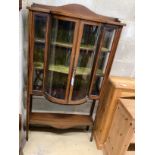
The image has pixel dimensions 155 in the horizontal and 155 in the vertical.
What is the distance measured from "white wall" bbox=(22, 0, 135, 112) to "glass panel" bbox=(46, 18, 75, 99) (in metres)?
0.29

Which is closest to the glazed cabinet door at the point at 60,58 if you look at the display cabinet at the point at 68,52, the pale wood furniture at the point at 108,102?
the display cabinet at the point at 68,52

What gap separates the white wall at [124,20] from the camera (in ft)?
5.90

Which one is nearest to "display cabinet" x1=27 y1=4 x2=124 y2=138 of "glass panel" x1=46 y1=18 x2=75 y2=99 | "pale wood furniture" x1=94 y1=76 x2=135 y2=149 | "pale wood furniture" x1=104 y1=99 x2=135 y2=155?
"glass panel" x1=46 y1=18 x2=75 y2=99

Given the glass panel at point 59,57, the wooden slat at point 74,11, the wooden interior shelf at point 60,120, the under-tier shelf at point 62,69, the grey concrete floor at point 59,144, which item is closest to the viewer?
the wooden slat at point 74,11

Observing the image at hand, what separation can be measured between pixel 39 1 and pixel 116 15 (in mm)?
773

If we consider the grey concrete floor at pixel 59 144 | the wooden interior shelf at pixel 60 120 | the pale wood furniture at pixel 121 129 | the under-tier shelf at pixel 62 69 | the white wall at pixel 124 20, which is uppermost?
the white wall at pixel 124 20

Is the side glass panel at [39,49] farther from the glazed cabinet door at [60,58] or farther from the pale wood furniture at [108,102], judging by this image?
the pale wood furniture at [108,102]

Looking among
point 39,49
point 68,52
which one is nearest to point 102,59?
point 68,52

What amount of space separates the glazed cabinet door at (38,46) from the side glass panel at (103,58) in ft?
1.77

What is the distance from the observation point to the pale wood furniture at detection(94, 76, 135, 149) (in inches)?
73.4

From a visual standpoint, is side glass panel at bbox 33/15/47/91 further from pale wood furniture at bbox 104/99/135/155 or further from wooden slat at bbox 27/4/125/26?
pale wood furniture at bbox 104/99/135/155

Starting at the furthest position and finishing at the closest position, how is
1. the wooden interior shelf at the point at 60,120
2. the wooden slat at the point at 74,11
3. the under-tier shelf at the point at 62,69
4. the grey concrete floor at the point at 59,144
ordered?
the wooden interior shelf at the point at 60,120 < the grey concrete floor at the point at 59,144 < the under-tier shelf at the point at 62,69 < the wooden slat at the point at 74,11
